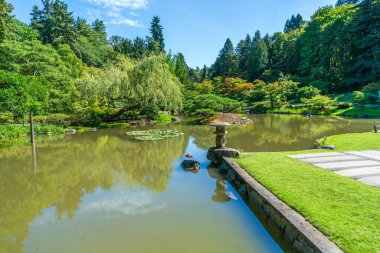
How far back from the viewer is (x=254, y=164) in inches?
259

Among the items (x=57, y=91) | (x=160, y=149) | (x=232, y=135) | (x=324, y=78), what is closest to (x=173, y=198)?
(x=160, y=149)

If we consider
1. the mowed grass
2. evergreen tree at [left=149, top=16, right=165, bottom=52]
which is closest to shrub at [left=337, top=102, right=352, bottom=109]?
the mowed grass

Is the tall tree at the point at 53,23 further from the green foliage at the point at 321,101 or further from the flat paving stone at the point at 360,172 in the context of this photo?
the flat paving stone at the point at 360,172

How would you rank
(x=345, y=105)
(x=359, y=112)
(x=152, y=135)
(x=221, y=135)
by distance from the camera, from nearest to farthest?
(x=221, y=135), (x=152, y=135), (x=359, y=112), (x=345, y=105)

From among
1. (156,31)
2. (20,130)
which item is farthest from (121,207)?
(156,31)

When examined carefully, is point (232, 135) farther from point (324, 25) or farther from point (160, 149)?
point (324, 25)

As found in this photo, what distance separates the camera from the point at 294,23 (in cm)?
6819

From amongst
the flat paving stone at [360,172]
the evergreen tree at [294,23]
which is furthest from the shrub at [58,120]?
the evergreen tree at [294,23]

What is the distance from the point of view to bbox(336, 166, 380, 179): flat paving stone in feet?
17.3

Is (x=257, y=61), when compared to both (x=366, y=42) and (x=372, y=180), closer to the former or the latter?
(x=366, y=42)

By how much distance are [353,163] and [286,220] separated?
376 cm

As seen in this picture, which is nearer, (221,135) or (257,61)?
(221,135)

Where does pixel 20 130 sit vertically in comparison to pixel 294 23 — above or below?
below

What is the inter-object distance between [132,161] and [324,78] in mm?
34536
